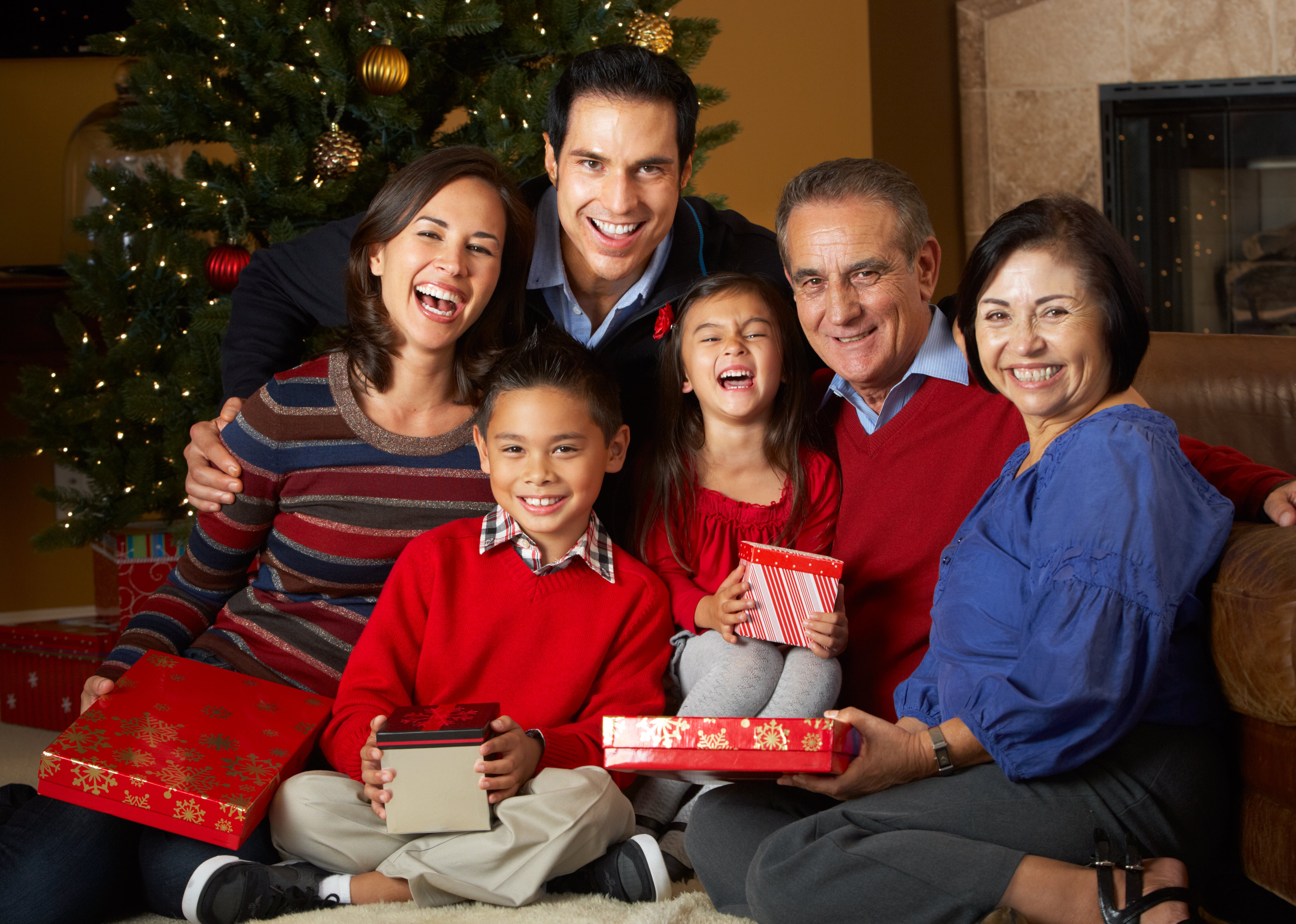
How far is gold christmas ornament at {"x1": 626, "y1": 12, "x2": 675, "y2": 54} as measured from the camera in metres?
2.77

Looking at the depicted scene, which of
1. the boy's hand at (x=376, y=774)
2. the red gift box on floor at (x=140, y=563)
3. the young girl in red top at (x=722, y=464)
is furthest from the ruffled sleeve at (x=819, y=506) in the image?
the red gift box on floor at (x=140, y=563)

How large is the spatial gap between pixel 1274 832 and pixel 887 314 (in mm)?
943

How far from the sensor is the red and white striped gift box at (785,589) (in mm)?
1646

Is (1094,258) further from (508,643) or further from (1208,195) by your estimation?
(1208,195)

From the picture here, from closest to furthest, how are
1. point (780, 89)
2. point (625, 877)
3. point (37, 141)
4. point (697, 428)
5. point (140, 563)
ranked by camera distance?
point (625, 877)
point (697, 428)
point (140, 563)
point (37, 141)
point (780, 89)

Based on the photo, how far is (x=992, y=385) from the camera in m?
1.70

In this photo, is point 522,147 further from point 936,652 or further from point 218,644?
point 936,652

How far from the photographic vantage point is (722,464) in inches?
79.3


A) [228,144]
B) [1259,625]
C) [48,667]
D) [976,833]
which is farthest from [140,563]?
[1259,625]

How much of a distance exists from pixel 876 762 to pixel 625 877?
455mm

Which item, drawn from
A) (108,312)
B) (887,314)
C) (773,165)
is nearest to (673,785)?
(887,314)

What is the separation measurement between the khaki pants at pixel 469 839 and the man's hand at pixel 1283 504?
1007 mm

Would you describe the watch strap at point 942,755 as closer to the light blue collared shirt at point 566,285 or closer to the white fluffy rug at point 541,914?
the white fluffy rug at point 541,914

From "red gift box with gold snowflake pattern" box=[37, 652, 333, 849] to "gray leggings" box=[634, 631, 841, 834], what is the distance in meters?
0.59
